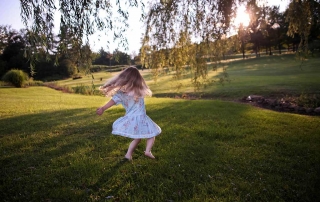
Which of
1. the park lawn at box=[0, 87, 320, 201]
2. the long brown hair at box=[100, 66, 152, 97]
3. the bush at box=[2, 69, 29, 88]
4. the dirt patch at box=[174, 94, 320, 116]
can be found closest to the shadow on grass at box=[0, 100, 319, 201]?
the park lawn at box=[0, 87, 320, 201]

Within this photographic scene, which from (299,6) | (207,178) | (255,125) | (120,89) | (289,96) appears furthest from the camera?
(289,96)

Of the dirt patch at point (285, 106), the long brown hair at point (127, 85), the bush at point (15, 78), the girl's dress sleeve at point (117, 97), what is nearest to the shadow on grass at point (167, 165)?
the girl's dress sleeve at point (117, 97)

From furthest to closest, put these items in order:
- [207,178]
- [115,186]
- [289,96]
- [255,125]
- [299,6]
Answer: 1. [289,96]
2. [255,125]
3. [299,6]
4. [207,178]
5. [115,186]

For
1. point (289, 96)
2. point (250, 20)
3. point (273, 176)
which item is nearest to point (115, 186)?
point (273, 176)

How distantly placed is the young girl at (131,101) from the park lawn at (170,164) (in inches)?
28.3

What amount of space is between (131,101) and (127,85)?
333mm

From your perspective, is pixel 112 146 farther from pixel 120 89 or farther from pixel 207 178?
pixel 207 178

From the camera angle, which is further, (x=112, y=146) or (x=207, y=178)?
(x=112, y=146)

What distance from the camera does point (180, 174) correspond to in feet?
12.6

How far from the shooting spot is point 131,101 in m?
4.21

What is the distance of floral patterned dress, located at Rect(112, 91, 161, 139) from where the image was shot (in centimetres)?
402

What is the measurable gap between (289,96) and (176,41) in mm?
12142

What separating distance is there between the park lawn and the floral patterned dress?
0.69 meters

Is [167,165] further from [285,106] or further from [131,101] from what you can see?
[285,106]
